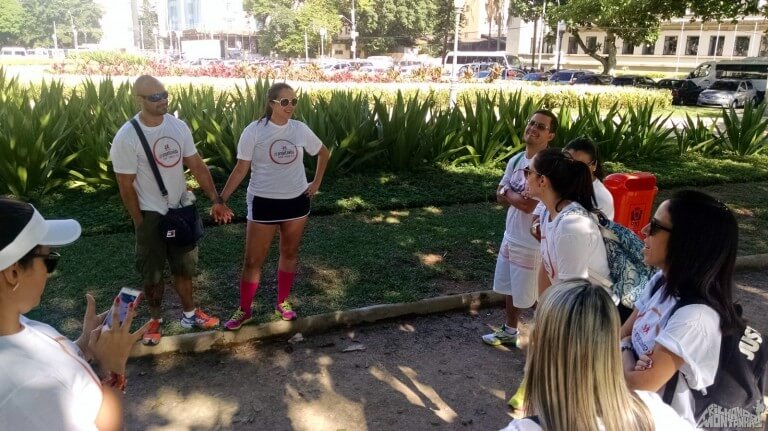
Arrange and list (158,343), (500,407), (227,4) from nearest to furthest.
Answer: (500,407) → (158,343) → (227,4)

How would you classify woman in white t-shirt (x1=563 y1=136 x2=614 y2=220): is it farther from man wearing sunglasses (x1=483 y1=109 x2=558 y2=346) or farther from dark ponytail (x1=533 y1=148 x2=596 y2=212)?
man wearing sunglasses (x1=483 y1=109 x2=558 y2=346)

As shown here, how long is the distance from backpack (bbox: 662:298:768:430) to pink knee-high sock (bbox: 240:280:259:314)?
297 cm

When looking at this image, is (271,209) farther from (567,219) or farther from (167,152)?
(567,219)

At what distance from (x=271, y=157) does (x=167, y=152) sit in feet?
2.10

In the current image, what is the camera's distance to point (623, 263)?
8.76 feet

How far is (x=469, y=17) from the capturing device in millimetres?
91000

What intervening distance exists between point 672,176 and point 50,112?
29.7 feet

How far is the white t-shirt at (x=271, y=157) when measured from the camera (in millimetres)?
3971

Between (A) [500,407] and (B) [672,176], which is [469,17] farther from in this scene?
(A) [500,407]

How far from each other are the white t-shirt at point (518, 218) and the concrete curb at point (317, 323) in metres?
1.23

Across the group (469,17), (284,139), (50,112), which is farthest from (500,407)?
(469,17)

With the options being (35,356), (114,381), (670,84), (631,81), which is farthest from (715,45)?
(35,356)

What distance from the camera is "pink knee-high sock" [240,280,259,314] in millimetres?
4199

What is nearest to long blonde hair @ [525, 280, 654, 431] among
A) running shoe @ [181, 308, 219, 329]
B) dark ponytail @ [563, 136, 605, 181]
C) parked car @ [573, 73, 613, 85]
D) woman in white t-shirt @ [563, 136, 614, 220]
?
woman in white t-shirt @ [563, 136, 614, 220]
